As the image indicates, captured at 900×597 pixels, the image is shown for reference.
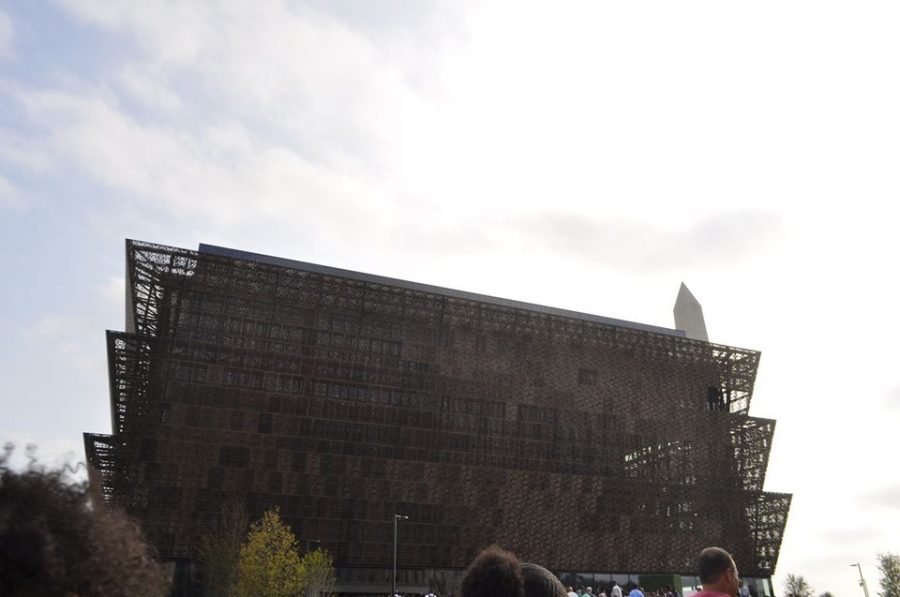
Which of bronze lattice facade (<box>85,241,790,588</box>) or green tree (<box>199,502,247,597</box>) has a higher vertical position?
bronze lattice facade (<box>85,241,790,588</box>)

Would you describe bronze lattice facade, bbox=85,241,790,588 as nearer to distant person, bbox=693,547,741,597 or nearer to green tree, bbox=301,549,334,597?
green tree, bbox=301,549,334,597

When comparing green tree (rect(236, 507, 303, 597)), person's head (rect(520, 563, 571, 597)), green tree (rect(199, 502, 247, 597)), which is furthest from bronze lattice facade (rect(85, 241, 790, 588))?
person's head (rect(520, 563, 571, 597))

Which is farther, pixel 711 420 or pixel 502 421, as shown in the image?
pixel 711 420

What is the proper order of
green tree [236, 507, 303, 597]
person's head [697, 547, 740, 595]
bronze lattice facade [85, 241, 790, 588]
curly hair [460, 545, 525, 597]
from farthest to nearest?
bronze lattice facade [85, 241, 790, 588], green tree [236, 507, 303, 597], person's head [697, 547, 740, 595], curly hair [460, 545, 525, 597]

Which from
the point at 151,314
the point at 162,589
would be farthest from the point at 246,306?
the point at 162,589

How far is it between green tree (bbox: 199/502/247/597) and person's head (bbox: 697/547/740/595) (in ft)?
154

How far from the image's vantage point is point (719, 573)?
17.3 ft

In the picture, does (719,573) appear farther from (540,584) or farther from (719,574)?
(540,584)

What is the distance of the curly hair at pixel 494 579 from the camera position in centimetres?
341

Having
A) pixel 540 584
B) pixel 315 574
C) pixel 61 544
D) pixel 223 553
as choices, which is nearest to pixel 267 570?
pixel 315 574

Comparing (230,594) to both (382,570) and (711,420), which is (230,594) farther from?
(711,420)

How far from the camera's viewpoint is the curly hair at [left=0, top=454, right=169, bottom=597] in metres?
2.61

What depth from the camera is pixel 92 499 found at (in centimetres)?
297

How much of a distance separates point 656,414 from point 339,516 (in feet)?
115
